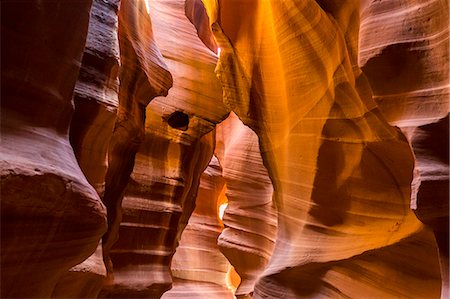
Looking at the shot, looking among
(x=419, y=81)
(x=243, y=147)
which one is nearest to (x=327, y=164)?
(x=419, y=81)

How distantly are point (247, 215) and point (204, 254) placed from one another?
1888 millimetres

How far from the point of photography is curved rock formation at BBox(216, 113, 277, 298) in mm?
6727

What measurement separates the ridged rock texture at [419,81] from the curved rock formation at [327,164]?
557 millimetres

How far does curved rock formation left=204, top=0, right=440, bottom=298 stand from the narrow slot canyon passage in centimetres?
1

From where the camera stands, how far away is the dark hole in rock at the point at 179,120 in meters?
6.21

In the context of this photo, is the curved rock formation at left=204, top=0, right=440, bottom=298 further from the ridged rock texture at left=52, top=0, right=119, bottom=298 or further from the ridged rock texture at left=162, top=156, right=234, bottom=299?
the ridged rock texture at left=162, top=156, right=234, bottom=299

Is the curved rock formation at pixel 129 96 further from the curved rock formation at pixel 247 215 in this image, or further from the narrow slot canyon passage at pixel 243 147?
the curved rock formation at pixel 247 215

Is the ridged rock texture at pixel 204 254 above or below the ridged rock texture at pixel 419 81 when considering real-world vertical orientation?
below

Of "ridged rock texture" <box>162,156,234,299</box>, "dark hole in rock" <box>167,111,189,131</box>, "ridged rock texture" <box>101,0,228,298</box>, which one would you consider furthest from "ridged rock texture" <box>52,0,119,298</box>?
"ridged rock texture" <box>162,156,234,299</box>

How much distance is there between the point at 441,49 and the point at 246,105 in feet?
8.69

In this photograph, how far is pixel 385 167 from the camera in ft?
11.8

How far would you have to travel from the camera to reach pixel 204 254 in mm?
8641

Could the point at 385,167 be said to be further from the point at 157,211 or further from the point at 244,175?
the point at 244,175

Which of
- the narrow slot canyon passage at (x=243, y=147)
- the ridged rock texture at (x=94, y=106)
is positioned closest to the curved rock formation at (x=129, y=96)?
the narrow slot canyon passage at (x=243, y=147)
